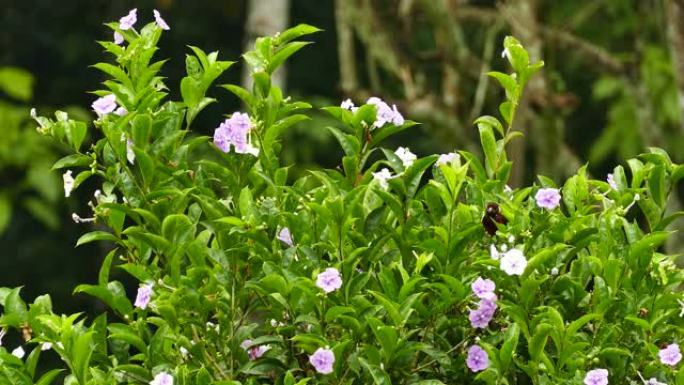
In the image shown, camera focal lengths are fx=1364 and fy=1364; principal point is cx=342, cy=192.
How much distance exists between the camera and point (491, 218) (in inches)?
87.0

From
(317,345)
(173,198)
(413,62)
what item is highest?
(173,198)

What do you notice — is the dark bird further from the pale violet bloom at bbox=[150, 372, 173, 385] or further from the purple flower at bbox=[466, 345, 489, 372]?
the pale violet bloom at bbox=[150, 372, 173, 385]

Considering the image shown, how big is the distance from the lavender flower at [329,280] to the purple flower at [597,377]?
0.41 meters

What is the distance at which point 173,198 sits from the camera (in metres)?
2.24

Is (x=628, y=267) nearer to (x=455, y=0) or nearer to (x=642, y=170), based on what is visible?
(x=642, y=170)

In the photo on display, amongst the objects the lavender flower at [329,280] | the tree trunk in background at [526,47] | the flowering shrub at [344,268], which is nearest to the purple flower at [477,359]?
the flowering shrub at [344,268]

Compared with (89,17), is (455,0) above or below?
above

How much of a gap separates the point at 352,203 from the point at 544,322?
35cm

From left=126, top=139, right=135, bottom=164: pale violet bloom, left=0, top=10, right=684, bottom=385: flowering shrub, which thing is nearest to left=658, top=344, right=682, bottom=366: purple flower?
left=0, top=10, right=684, bottom=385: flowering shrub

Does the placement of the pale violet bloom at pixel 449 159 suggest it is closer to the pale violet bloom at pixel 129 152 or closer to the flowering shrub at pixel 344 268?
the flowering shrub at pixel 344 268

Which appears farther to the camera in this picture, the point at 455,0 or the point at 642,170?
the point at 455,0

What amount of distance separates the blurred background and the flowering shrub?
2.71 metres

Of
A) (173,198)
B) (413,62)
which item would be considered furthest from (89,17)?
(173,198)

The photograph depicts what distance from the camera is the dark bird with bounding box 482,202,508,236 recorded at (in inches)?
87.0
